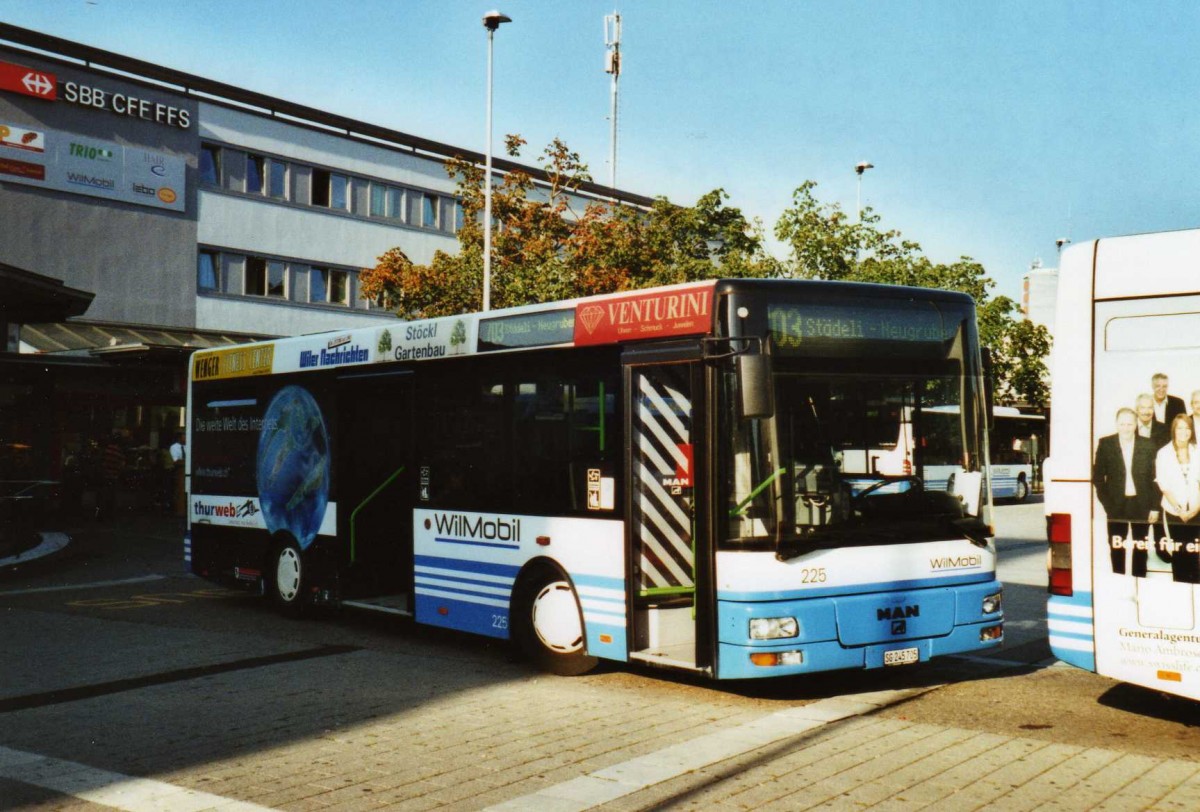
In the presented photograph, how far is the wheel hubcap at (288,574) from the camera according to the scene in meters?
13.1

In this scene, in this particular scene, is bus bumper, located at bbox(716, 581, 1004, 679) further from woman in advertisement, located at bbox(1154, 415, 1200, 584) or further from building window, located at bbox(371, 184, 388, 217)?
building window, located at bbox(371, 184, 388, 217)

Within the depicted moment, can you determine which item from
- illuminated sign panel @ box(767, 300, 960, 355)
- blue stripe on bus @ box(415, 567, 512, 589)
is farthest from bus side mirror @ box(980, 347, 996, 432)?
blue stripe on bus @ box(415, 567, 512, 589)

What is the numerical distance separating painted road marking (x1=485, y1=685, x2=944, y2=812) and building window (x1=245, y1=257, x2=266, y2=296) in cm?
3379

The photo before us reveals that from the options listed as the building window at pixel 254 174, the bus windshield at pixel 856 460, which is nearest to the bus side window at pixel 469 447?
the bus windshield at pixel 856 460

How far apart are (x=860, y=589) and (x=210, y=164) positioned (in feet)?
111

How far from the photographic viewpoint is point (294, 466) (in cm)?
1302

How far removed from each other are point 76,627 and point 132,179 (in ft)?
84.2

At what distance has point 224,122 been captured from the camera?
38156 millimetres

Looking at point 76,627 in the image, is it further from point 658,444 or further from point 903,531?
point 903,531

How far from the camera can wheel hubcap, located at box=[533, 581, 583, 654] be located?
9.49m

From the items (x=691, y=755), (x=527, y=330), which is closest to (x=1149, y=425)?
(x=691, y=755)

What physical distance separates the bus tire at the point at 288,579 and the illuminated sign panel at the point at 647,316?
5.09 metres

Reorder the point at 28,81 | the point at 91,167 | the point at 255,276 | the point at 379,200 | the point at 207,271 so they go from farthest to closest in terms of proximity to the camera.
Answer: the point at 379,200 → the point at 255,276 → the point at 207,271 → the point at 91,167 → the point at 28,81

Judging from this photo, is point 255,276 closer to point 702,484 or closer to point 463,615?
point 463,615
